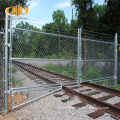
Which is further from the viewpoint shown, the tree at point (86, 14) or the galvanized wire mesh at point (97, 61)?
the tree at point (86, 14)

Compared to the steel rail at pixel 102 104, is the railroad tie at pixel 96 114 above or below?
below

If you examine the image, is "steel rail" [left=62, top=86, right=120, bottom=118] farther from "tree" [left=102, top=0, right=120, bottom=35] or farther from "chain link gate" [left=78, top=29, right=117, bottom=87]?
"tree" [left=102, top=0, right=120, bottom=35]

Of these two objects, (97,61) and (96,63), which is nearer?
(97,61)

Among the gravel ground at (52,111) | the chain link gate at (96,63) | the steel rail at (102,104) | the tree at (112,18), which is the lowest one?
the gravel ground at (52,111)

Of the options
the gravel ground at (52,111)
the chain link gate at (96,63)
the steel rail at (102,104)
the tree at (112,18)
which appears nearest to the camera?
the gravel ground at (52,111)

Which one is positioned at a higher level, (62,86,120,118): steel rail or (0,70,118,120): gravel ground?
(62,86,120,118): steel rail

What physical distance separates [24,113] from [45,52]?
341 cm

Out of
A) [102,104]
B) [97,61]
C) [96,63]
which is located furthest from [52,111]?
[96,63]

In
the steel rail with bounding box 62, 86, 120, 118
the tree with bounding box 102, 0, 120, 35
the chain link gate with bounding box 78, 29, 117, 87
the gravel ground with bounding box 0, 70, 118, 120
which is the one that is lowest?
the gravel ground with bounding box 0, 70, 118, 120

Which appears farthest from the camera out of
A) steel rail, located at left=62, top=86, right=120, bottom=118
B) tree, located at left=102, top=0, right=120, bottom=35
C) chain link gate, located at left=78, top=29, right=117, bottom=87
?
tree, located at left=102, top=0, right=120, bottom=35

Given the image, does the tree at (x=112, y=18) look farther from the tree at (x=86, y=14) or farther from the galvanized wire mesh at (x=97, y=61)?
the tree at (x=86, y=14)

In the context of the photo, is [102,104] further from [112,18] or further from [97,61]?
[112,18]

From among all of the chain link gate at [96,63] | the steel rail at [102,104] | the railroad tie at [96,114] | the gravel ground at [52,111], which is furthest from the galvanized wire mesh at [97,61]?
the railroad tie at [96,114]

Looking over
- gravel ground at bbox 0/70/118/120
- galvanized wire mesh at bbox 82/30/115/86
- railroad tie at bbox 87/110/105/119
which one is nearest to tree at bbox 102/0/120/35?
galvanized wire mesh at bbox 82/30/115/86
